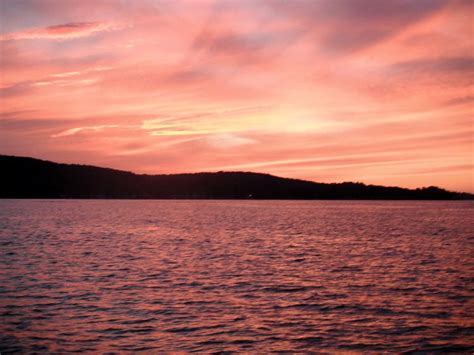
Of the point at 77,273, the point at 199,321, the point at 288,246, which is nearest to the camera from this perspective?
the point at 199,321

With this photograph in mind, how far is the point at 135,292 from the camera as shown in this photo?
32.8m

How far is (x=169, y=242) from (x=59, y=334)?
158 feet

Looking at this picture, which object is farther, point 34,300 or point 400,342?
point 34,300

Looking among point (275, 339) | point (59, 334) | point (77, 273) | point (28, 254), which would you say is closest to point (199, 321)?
point (275, 339)

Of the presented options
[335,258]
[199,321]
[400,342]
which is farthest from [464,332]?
[335,258]

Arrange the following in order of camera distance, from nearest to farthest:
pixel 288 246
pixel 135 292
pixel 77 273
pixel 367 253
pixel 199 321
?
pixel 199 321 < pixel 135 292 < pixel 77 273 < pixel 367 253 < pixel 288 246

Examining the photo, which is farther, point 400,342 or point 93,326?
point 93,326

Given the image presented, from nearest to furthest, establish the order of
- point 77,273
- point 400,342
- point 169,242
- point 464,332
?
point 400,342
point 464,332
point 77,273
point 169,242

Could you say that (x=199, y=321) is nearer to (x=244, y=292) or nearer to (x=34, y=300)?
(x=244, y=292)

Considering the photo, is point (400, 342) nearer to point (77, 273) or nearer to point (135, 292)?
A: point (135, 292)

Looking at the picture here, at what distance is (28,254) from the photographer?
53438mm

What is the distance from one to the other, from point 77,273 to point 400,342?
2675cm

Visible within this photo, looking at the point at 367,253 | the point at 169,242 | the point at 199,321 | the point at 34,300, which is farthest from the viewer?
the point at 169,242

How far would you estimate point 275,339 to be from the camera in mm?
22453
